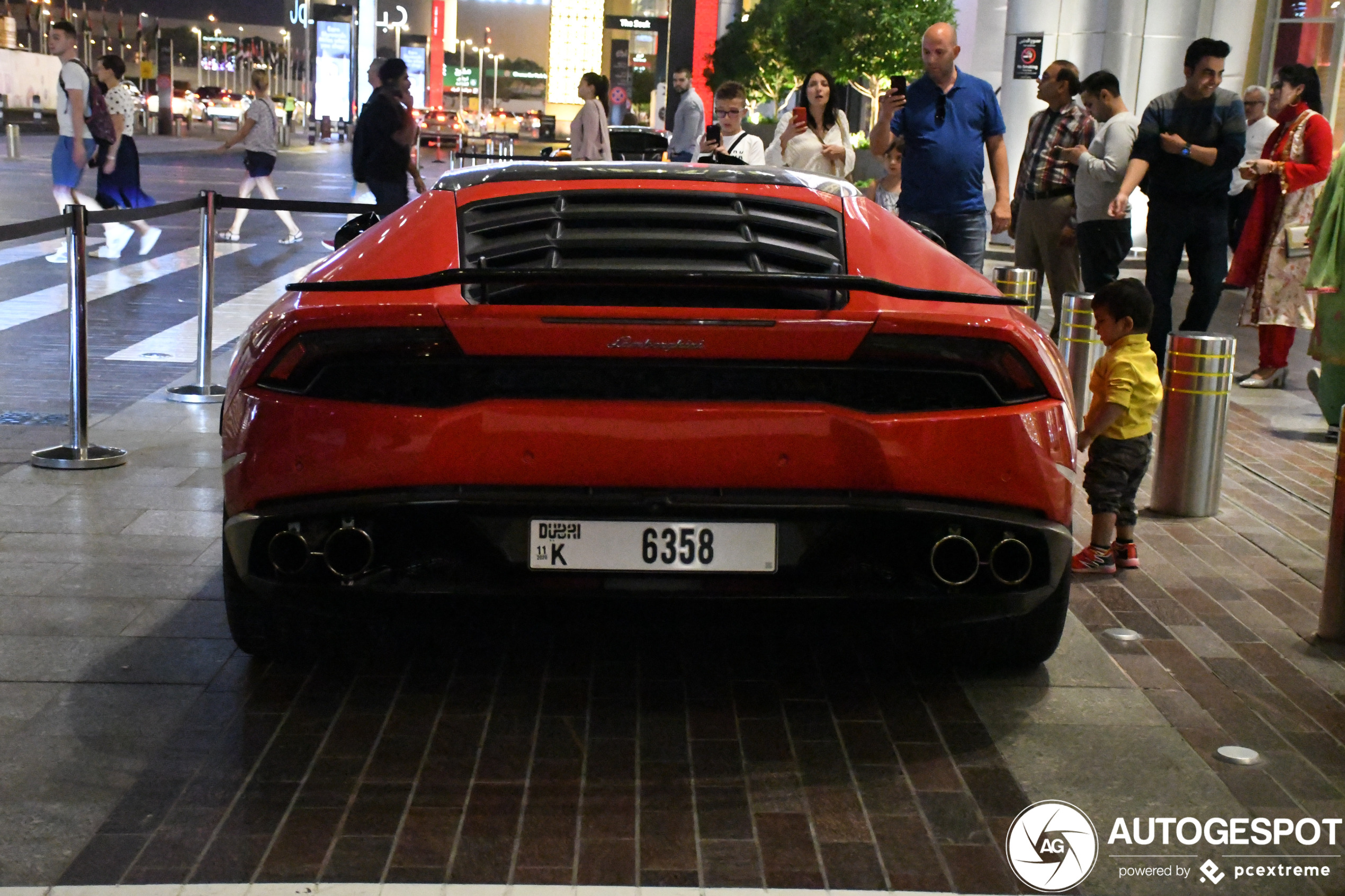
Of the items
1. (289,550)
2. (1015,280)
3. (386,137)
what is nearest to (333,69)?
(386,137)

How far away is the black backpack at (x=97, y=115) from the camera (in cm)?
1409

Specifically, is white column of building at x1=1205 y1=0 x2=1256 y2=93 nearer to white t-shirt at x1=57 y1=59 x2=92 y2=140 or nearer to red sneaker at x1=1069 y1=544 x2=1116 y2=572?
white t-shirt at x1=57 y1=59 x2=92 y2=140

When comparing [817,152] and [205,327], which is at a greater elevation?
[817,152]

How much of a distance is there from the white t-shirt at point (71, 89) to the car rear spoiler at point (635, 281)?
38.3 ft

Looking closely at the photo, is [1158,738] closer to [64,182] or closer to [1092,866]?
[1092,866]

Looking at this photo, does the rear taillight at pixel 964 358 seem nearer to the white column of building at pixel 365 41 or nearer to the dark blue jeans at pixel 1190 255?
the dark blue jeans at pixel 1190 255

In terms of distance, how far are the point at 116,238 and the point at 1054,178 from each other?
10.3 meters

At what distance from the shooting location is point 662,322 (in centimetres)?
339

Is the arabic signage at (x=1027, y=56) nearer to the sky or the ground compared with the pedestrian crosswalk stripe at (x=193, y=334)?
nearer to the sky

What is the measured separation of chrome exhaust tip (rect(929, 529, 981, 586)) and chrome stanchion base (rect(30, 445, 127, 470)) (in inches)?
163

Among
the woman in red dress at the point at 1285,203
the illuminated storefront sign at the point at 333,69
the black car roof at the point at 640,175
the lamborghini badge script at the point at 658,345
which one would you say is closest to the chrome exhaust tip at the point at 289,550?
the lamborghini badge script at the point at 658,345

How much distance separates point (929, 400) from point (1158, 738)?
1008mm

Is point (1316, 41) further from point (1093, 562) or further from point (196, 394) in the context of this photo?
point (1093, 562)

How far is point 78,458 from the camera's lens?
21.4ft
